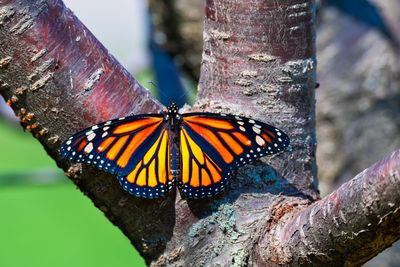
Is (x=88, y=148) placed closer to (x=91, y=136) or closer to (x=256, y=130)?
(x=91, y=136)

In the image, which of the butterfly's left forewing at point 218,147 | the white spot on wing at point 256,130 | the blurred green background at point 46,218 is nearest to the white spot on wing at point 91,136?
the butterfly's left forewing at point 218,147

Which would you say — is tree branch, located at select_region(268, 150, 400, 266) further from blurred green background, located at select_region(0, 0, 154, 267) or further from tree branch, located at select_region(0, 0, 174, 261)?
blurred green background, located at select_region(0, 0, 154, 267)

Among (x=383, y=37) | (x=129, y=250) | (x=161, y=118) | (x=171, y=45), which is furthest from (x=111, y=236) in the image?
Result: (x=161, y=118)

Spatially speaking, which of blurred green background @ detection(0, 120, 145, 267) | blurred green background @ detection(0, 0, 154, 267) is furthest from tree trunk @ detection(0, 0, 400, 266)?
blurred green background @ detection(0, 120, 145, 267)

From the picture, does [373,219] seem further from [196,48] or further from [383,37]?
[196,48]

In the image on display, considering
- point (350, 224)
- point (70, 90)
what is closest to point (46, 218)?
point (70, 90)

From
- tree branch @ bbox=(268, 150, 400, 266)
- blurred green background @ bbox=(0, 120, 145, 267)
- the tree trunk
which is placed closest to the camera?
tree branch @ bbox=(268, 150, 400, 266)
